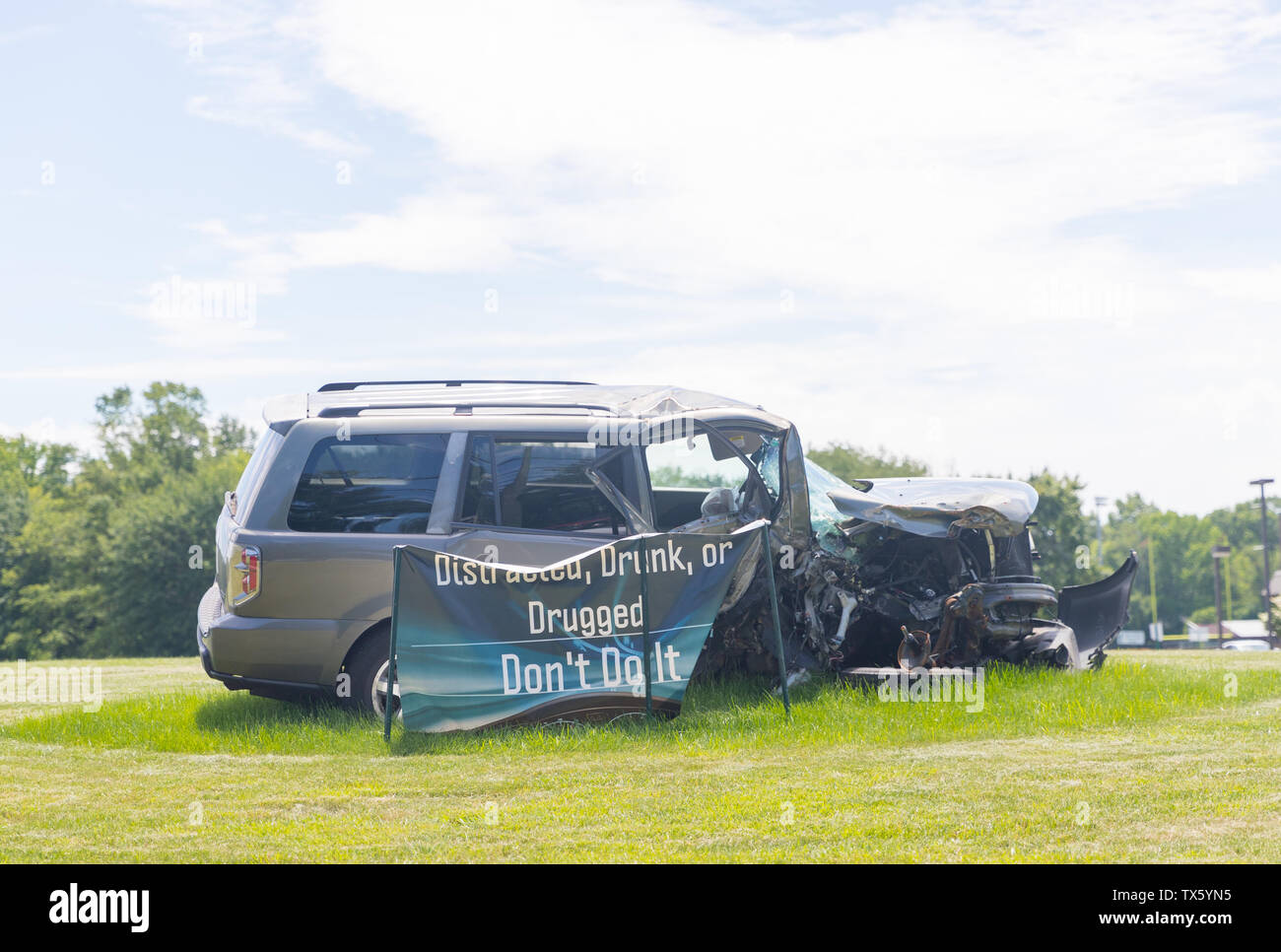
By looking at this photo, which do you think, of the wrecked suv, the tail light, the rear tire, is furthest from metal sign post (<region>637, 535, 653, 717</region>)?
the tail light

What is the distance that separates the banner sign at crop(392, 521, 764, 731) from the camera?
807cm

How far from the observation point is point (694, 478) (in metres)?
11.0

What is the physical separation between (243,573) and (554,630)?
2.14m

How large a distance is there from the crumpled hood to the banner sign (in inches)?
56.3

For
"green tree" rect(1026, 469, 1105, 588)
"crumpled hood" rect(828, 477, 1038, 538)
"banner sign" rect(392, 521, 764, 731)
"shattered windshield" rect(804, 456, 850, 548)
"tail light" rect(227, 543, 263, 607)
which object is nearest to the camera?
"banner sign" rect(392, 521, 764, 731)

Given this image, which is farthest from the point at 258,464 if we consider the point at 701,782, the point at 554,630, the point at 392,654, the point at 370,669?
the point at 701,782

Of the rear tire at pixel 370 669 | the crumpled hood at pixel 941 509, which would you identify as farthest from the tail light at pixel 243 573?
the crumpled hood at pixel 941 509

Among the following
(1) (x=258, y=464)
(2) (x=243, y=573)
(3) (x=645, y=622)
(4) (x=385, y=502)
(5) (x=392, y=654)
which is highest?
(1) (x=258, y=464)

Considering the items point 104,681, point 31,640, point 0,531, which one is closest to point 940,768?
point 104,681

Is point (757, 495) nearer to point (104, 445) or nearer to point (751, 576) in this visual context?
point (751, 576)

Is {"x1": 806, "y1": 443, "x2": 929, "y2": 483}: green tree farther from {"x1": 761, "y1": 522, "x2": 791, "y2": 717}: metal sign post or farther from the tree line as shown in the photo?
{"x1": 761, "y1": 522, "x2": 791, "y2": 717}: metal sign post

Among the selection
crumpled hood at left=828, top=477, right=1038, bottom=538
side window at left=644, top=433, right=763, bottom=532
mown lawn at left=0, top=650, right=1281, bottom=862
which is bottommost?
mown lawn at left=0, top=650, right=1281, bottom=862

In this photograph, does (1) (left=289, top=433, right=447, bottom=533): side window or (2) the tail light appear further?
(1) (left=289, top=433, right=447, bottom=533): side window

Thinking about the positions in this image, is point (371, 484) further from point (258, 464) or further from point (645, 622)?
point (645, 622)
